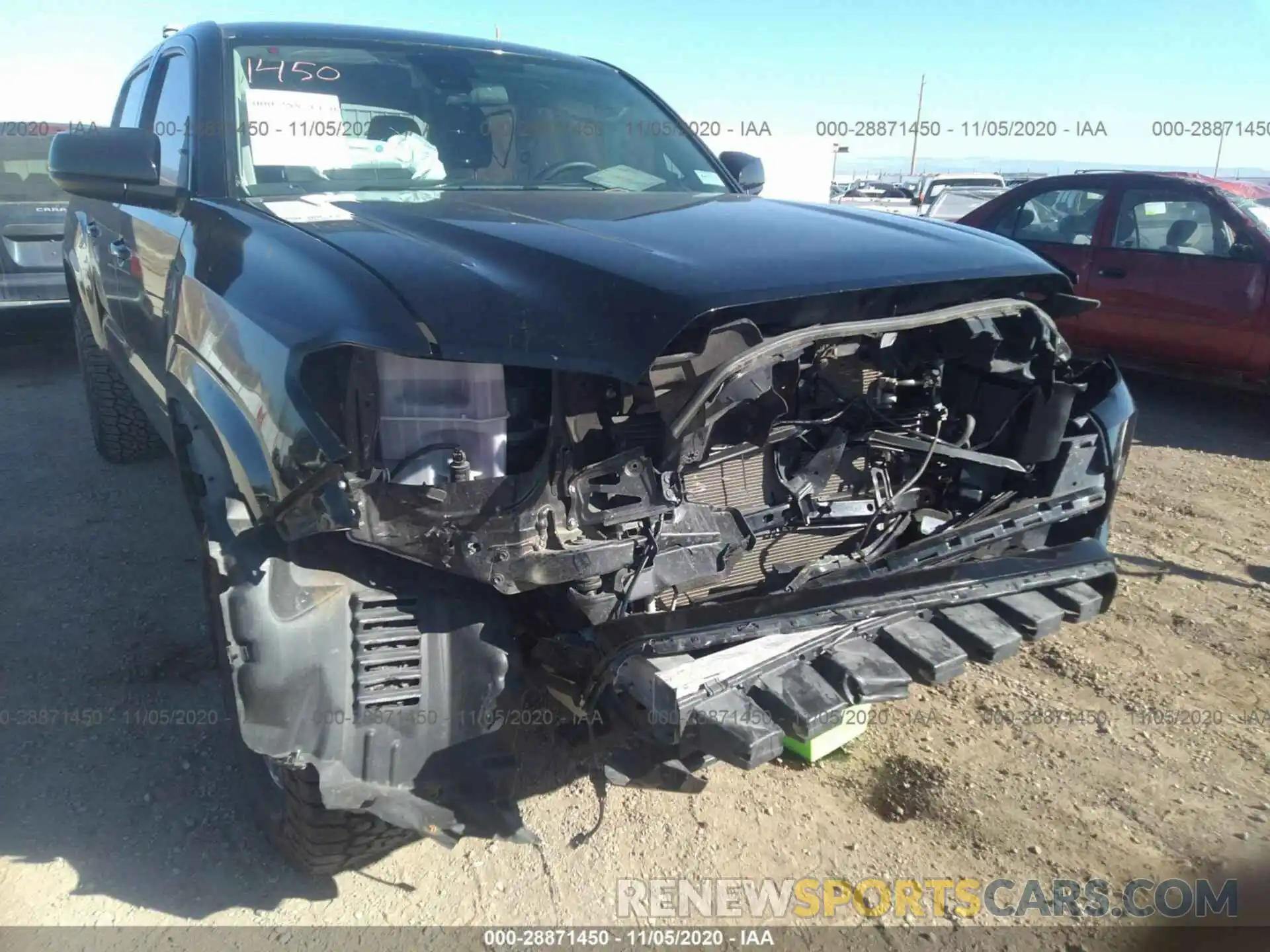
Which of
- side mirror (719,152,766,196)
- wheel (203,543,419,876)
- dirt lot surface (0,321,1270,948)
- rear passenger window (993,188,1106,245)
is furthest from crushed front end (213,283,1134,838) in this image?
rear passenger window (993,188,1106,245)

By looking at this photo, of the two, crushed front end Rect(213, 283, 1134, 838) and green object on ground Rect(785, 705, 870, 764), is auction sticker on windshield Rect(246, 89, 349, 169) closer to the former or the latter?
crushed front end Rect(213, 283, 1134, 838)

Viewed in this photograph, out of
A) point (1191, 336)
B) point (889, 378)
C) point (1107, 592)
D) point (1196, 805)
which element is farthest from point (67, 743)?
point (1191, 336)

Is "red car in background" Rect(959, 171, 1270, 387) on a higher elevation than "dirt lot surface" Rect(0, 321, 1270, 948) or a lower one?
higher

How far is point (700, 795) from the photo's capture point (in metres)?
2.53

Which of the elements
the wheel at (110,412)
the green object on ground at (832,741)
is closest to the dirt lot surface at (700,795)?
the green object on ground at (832,741)

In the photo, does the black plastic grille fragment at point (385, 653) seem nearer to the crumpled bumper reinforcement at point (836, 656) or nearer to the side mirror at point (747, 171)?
the crumpled bumper reinforcement at point (836, 656)

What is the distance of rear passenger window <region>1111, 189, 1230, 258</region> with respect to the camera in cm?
610

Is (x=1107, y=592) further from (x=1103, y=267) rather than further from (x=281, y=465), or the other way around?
(x=1103, y=267)

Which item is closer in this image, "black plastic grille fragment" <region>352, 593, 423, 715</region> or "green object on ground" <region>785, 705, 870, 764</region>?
"black plastic grille fragment" <region>352, 593, 423, 715</region>

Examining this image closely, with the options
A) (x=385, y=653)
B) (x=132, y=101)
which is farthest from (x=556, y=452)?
(x=132, y=101)

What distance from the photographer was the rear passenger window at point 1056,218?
677 cm

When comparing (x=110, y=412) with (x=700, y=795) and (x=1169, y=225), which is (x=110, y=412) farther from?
(x=1169, y=225)

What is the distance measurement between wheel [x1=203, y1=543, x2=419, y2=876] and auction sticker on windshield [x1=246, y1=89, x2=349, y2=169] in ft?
4.16

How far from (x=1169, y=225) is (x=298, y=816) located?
6.66 metres
